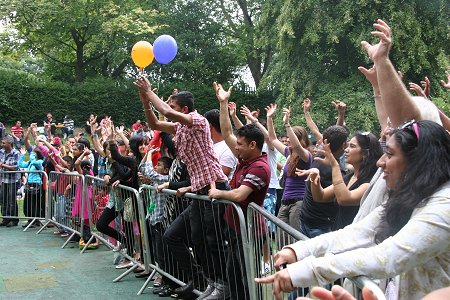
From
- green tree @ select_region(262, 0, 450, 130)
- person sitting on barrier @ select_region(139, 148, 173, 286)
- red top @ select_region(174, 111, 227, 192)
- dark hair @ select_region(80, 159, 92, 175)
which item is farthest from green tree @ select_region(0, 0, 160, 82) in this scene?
red top @ select_region(174, 111, 227, 192)

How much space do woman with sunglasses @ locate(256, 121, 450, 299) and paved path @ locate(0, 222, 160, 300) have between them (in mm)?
4306

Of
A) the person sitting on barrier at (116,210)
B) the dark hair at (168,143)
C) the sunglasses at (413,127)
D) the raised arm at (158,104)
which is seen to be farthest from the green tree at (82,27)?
the sunglasses at (413,127)

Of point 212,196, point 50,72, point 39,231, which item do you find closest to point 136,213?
point 212,196

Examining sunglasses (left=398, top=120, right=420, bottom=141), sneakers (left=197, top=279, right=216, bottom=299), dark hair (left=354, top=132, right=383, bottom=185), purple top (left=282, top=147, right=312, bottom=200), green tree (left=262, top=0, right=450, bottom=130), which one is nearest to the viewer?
sunglasses (left=398, top=120, right=420, bottom=141)

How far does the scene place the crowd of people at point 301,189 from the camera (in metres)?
2.52

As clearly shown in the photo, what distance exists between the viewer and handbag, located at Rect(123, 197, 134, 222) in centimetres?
751

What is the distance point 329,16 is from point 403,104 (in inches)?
814

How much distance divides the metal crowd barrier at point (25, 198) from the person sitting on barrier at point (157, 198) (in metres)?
5.15

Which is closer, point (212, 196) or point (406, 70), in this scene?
point (212, 196)

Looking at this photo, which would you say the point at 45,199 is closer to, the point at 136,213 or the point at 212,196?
the point at 136,213

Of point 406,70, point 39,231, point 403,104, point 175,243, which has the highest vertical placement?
point 406,70

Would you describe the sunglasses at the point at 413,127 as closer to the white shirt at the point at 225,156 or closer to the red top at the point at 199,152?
the red top at the point at 199,152

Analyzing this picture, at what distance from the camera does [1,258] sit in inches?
338

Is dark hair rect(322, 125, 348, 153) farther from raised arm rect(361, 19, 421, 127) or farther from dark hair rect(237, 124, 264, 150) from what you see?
raised arm rect(361, 19, 421, 127)
